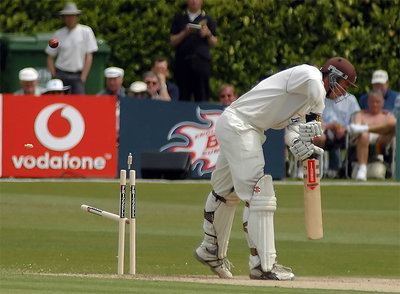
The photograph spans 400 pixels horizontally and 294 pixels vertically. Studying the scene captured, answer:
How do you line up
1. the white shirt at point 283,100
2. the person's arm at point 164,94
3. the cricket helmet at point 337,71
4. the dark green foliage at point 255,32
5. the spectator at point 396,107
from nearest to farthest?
the white shirt at point 283,100 → the cricket helmet at point 337,71 → the spectator at point 396,107 → the person's arm at point 164,94 → the dark green foliage at point 255,32

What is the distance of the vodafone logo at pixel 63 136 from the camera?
56.8 ft

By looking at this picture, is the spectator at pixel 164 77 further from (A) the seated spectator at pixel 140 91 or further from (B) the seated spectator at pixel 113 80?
(B) the seated spectator at pixel 113 80

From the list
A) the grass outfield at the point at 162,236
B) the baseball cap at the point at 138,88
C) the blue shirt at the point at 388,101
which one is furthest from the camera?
the blue shirt at the point at 388,101

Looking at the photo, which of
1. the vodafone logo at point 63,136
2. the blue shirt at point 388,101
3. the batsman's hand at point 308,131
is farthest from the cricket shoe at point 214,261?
the blue shirt at point 388,101

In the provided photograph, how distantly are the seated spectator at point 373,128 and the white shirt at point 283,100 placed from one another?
8.31m

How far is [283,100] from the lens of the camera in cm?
951

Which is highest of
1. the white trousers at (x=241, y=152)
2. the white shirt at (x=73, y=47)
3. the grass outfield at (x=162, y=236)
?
the white trousers at (x=241, y=152)

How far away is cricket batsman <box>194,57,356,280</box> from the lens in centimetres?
932

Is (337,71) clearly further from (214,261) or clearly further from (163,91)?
(163,91)

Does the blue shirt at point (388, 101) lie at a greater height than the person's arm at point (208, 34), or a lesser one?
lesser

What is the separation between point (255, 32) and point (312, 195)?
42.8 ft

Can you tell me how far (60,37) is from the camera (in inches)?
741

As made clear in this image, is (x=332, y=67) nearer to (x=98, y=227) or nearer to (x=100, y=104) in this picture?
(x=98, y=227)

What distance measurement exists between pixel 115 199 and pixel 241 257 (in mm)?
3951
